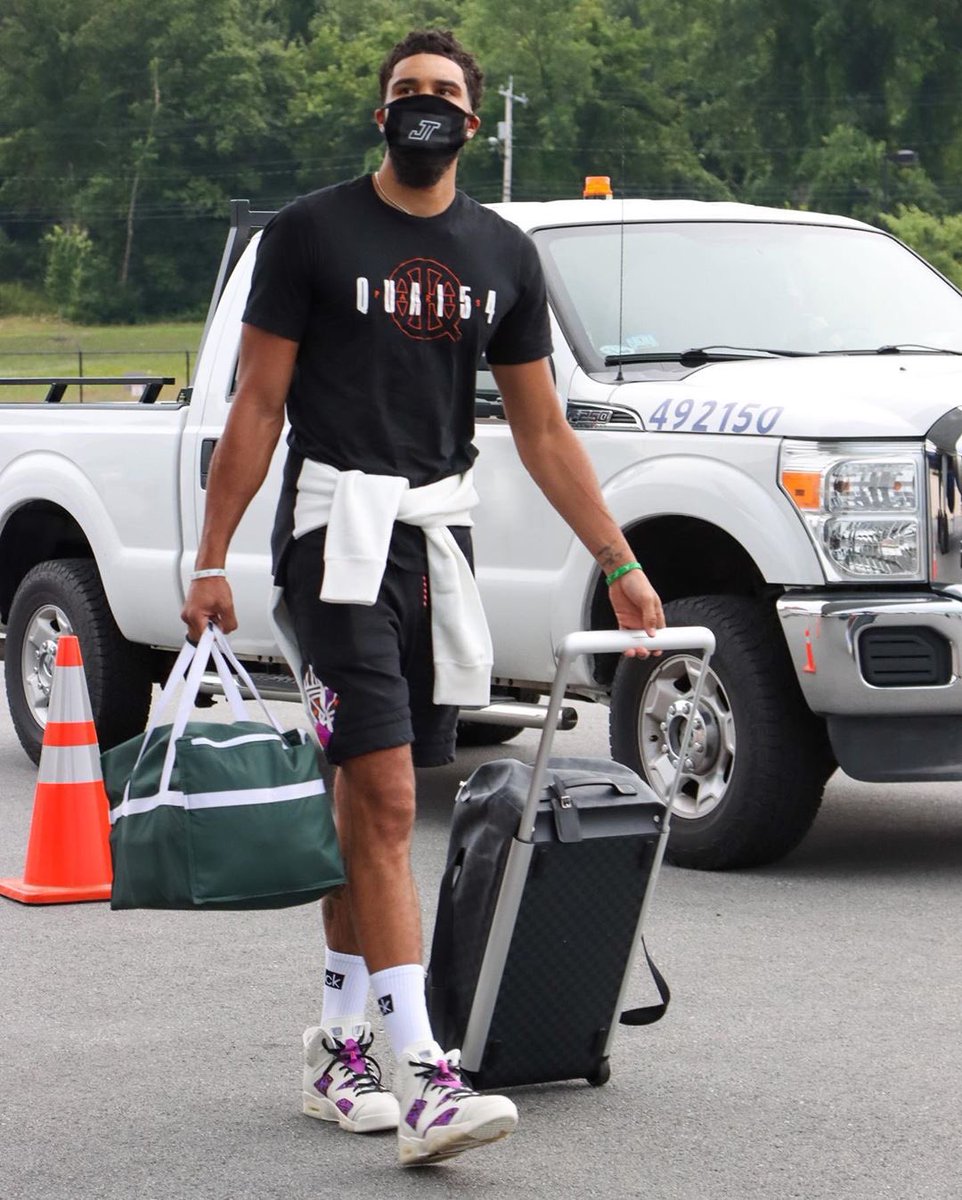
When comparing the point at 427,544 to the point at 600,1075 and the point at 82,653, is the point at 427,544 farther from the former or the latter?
the point at 82,653

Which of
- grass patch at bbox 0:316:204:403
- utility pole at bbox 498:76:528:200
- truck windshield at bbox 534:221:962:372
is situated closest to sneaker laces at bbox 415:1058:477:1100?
truck windshield at bbox 534:221:962:372

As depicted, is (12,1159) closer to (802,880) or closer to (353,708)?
(353,708)

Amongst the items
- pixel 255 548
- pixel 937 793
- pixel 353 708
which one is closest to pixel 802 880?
pixel 937 793

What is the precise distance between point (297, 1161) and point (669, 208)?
14.8ft

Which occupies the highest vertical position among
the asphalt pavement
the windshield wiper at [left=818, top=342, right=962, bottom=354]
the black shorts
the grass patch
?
the grass patch

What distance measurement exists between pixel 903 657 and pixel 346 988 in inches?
99.5

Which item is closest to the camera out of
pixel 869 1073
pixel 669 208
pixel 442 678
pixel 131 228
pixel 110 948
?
pixel 442 678

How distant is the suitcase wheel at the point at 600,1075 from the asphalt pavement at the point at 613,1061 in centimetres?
2

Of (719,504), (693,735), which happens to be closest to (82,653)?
(693,735)

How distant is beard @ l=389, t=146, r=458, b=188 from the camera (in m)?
4.17

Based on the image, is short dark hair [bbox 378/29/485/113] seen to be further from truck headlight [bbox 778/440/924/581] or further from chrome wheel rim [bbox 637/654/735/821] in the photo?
chrome wheel rim [bbox 637/654/735/821]

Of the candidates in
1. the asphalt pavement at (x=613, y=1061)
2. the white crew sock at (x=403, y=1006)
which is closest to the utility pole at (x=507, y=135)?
the asphalt pavement at (x=613, y=1061)

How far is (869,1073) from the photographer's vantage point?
4637mm

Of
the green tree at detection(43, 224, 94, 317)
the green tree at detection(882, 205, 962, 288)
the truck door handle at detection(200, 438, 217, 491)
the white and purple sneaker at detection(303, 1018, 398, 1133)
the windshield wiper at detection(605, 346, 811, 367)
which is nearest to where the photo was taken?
the white and purple sneaker at detection(303, 1018, 398, 1133)
